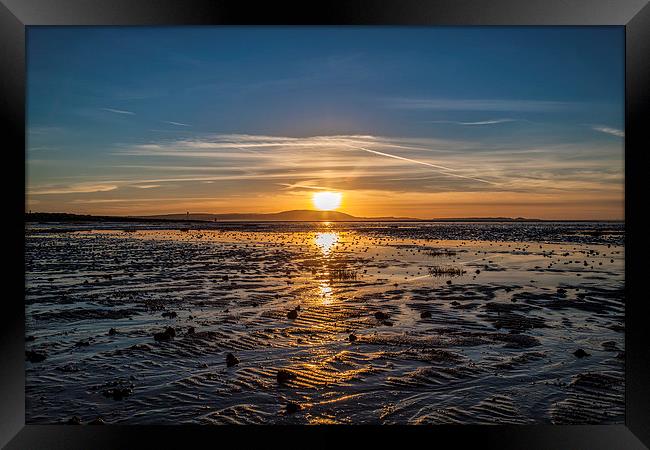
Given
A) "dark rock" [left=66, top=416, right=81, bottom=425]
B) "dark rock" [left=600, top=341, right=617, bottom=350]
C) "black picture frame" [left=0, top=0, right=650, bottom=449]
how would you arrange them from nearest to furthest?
"black picture frame" [left=0, top=0, right=650, bottom=449] → "dark rock" [left=66, top=416, right=81, bottom=425] → "dark rock" [left=600, top=341, right=617, bottom=350]

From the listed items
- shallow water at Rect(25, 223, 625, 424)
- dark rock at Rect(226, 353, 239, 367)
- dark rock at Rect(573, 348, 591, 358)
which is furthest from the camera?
dark rock at Rect(573, 348, 591, 358)

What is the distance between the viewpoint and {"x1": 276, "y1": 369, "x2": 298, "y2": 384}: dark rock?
5570 mm

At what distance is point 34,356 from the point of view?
20.6 ft

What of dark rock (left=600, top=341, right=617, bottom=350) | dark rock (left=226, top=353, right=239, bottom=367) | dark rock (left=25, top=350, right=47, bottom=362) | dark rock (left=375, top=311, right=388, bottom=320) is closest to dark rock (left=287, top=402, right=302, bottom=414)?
dark rock (left=226, top=353, right=239, bottom=367)

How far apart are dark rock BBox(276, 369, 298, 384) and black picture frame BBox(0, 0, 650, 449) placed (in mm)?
1508

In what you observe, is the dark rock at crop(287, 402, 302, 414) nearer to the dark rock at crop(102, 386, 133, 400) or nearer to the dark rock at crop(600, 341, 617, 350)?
the dark rock at crop(102, 386, 133, 400)

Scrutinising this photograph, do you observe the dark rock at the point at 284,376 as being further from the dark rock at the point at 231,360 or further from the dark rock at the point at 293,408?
the dark rock at the point at 231,360

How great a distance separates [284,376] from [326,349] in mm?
1227

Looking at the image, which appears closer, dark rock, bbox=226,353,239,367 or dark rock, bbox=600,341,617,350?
dark rock, bbox=226,353,239,367

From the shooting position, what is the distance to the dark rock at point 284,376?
557 cm
